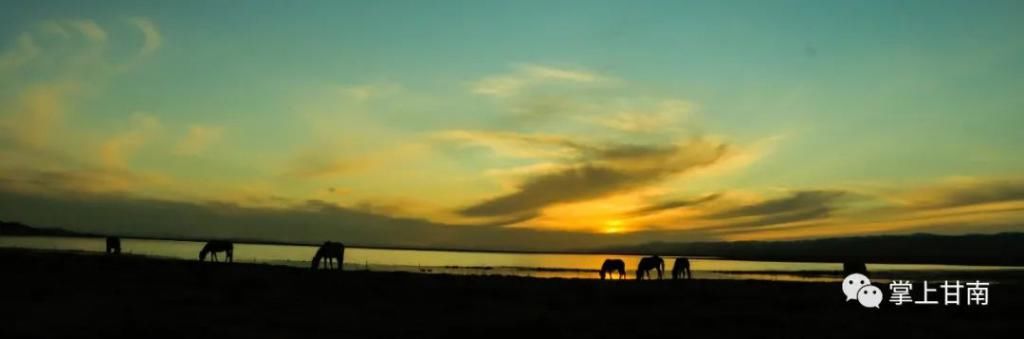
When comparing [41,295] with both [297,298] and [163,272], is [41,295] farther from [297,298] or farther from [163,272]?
[163,272]

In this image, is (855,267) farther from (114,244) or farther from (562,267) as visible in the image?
(114,244)

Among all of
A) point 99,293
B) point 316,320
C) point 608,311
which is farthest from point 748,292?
point 99,293

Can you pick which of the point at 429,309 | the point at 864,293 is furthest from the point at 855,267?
the point at 429,309

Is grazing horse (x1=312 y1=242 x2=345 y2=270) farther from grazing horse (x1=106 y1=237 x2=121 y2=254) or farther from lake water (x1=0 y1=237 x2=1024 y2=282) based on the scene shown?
grazing horse (x1=106 y1=237 x2=121 y2=254)

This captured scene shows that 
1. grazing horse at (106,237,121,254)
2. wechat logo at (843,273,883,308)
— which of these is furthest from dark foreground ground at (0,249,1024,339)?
grazing horse at (106,237,121,254)

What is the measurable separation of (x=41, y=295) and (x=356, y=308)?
33.0ft

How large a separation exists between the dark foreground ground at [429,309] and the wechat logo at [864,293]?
56cm

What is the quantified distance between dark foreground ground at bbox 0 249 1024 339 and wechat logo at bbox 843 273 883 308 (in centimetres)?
56

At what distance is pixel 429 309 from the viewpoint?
24.1m

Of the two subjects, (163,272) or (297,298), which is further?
(163,272)

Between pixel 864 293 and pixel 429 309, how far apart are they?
15.5m

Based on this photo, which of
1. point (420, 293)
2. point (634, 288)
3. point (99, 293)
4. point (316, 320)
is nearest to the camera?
point (316, 320)

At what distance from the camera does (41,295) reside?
24.6 meters

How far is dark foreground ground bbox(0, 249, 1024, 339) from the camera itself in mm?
19172
